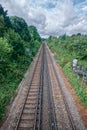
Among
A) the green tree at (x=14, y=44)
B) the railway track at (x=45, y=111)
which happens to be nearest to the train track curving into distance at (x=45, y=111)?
the railway track at (x=45, y=111)

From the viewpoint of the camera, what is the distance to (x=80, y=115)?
17.9 meters

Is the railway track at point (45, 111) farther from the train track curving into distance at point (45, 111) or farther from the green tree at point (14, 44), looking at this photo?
the green tree at point (14, 44)

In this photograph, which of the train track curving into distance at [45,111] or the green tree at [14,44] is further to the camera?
the green tree at [14,44]

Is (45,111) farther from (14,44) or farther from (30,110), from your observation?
(14,44)

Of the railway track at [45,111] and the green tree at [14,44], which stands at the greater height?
the green tree at [14,44]

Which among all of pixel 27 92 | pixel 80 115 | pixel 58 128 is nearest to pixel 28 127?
pixel 58 128

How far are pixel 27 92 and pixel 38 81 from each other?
5.79 meters

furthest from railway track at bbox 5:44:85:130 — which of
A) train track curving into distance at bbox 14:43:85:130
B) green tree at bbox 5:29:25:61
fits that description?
green tree at bbox 5:29:25:61

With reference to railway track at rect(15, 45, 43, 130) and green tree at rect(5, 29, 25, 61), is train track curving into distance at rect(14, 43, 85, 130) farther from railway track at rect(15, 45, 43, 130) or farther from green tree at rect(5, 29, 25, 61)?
green tree at rect(5, 29, 25, 61)

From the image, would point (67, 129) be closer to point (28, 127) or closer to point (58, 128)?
point (58, 128)

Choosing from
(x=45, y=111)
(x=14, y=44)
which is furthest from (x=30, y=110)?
(x=14, y=44)

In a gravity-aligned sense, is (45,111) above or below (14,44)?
below

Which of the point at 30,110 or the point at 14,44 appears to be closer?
the point at 30,110

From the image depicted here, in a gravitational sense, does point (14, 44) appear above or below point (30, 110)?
above
